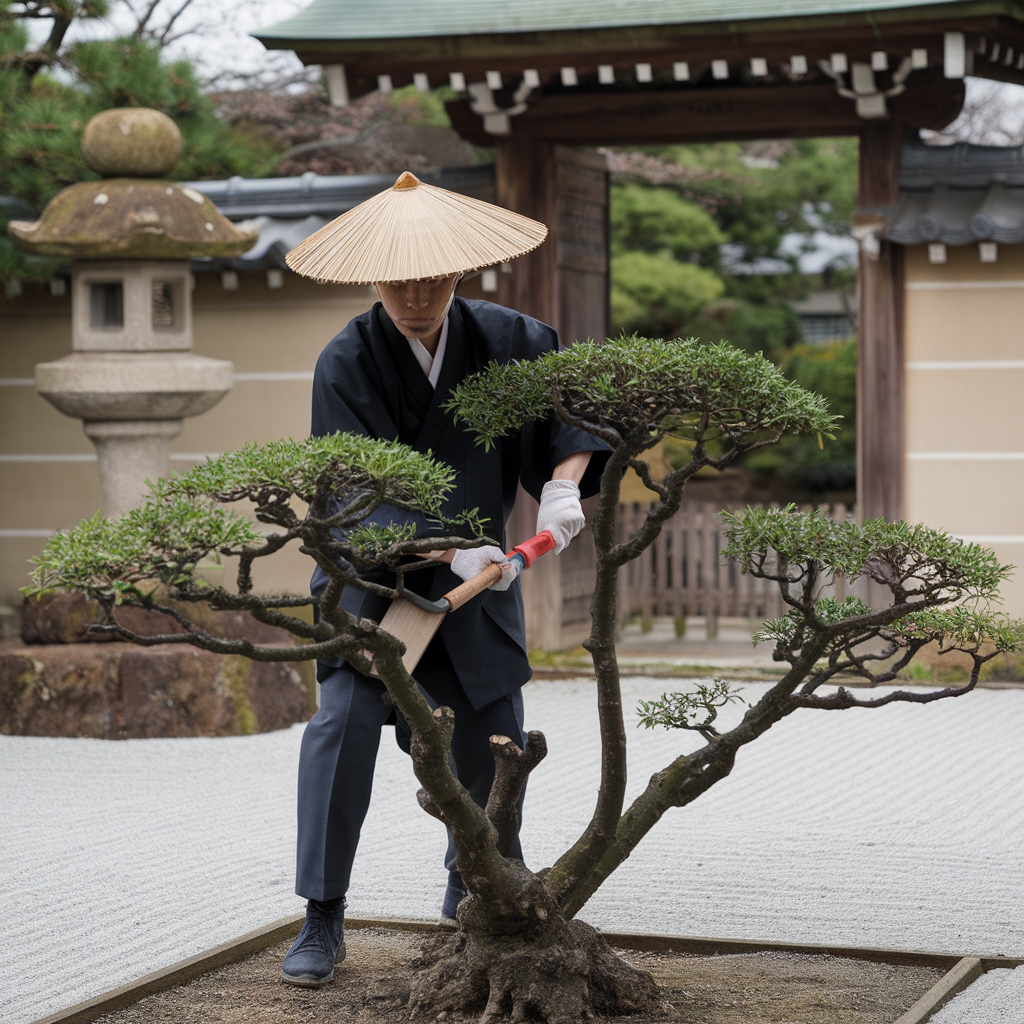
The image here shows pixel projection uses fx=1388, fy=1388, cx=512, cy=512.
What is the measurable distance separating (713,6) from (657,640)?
13.6 ft

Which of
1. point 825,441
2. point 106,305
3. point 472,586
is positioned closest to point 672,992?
point 472,586

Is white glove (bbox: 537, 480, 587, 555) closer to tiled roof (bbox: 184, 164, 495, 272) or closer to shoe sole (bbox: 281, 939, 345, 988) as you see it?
shoe sole (bbox: 281, 939, 345, 988)

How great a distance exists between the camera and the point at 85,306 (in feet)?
21.7

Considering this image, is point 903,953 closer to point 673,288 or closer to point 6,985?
point 6,985

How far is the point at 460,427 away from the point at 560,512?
38 centimetres

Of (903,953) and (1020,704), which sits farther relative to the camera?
(1020,704)

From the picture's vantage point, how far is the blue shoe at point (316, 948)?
282 centimetres

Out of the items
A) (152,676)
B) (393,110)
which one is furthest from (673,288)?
(152,676)

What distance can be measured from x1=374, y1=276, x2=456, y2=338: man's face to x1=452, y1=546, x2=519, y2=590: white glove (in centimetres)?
47

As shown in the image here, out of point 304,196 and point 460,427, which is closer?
point 460,427

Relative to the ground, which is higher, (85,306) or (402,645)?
(85,306)

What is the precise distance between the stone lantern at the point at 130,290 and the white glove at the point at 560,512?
4.05 meters

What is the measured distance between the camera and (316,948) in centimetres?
285

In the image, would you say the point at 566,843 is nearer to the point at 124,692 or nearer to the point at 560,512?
the point at 560,512
